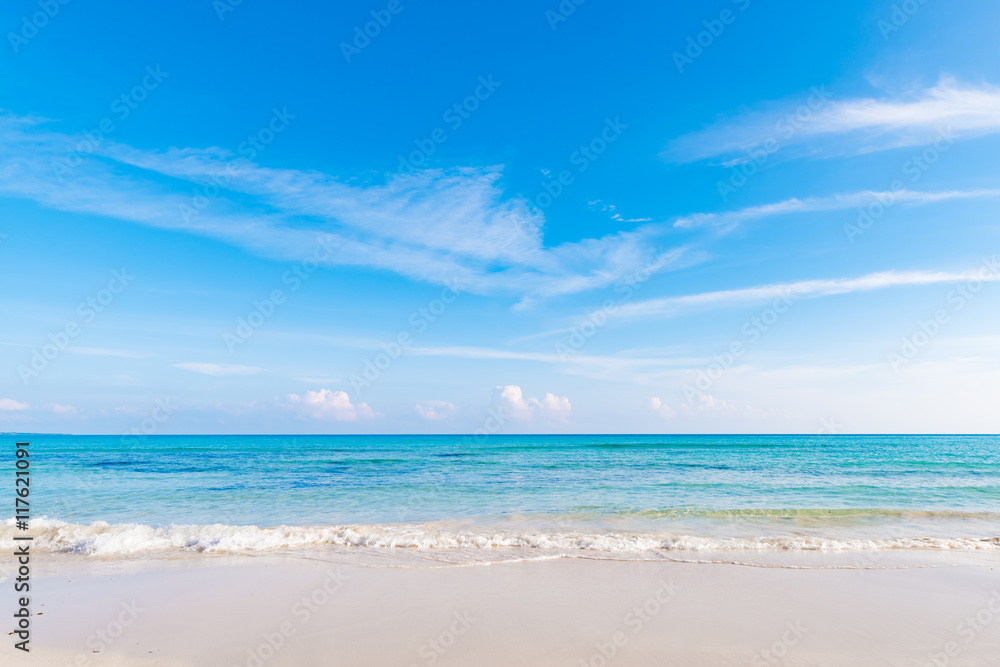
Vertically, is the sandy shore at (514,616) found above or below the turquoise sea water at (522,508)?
above

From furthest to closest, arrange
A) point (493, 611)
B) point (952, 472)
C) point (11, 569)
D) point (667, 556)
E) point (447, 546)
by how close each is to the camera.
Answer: point (952, 472)
point (447, 546)
point (667, 556)
point (11, 569)
point (493, 611)

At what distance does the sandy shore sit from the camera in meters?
5.83

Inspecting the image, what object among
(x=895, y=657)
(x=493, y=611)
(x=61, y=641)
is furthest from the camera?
(x=493, y=611)

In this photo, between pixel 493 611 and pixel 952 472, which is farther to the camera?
pixel 952 472

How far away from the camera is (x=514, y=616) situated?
697 cm

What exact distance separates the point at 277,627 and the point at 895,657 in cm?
745

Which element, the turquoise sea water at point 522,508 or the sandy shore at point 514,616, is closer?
the sandy shore at point 514,616

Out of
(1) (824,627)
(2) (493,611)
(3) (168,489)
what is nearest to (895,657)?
(1) (824,627)

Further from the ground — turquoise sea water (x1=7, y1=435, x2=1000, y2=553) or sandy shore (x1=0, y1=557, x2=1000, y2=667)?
sandy shore (x1=0, y1=557, x2=1000, y2=667)

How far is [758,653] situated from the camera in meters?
5.81

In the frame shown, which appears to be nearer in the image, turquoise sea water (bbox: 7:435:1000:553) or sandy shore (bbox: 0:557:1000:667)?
sandy shore (bbox: 0:557:1000:667)

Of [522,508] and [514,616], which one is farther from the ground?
[514,616]

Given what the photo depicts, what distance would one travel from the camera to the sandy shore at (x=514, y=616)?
19.1 ft

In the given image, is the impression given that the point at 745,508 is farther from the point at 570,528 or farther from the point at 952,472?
the point at 952,472
